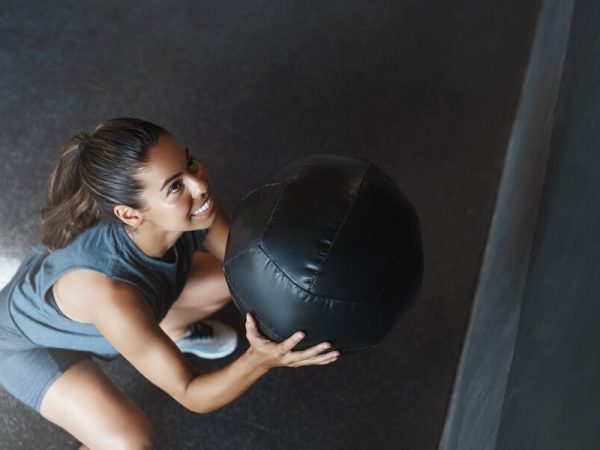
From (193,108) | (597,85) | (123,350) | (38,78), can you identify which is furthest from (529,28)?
(123,350)

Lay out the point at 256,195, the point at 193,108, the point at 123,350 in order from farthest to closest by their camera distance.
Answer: the point at 193,108
the point at 123,350
the point at 256,195

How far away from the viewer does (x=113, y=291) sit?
4.92ft

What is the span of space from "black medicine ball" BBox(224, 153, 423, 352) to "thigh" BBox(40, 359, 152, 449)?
0.52 metres

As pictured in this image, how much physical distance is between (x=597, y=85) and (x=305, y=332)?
0.77 meters

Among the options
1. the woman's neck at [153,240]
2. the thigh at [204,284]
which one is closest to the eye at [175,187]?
the woman's neck at [153,240]

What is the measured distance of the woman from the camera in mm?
1438

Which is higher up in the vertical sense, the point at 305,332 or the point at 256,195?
the point at 256,195

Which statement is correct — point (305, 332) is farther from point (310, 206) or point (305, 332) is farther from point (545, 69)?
point (545, 69)

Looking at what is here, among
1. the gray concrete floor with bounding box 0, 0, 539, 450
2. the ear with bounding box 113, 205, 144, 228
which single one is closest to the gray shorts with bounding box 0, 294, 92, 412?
the gray concrete floor with bounding box 0, 0, 539, 450

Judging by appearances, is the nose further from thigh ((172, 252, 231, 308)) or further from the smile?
thigh ((172, 252, 231, 308))

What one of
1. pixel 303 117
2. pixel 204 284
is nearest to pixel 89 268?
pixel 204 284

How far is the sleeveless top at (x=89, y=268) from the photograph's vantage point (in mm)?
1555

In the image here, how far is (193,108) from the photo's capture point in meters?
2.80

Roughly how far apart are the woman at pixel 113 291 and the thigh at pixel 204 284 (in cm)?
13
